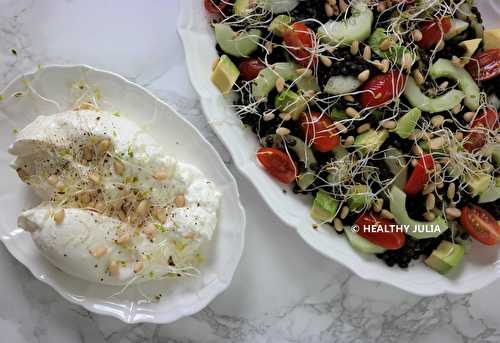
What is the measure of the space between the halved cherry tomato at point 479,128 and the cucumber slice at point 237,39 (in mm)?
816

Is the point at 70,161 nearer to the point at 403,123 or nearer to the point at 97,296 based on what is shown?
the point at 97,296

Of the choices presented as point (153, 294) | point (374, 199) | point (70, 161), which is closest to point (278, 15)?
point (374, 199)

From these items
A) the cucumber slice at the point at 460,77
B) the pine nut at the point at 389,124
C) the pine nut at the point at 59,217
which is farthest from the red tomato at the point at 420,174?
the pine nut at the point at 59,217

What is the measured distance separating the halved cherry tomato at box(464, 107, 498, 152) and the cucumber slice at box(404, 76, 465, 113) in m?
0.10

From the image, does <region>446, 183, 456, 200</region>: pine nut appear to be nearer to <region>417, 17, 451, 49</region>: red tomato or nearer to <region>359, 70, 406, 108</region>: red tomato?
<region>359, 70, 406, 108</region>: red tomato

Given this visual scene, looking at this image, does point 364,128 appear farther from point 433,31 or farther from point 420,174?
point 433,31

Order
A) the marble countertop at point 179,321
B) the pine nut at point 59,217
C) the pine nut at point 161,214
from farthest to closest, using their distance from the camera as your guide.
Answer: the marble countertop at point 179,321, the pine nut at point 161,214, the pine nut at point 59,217

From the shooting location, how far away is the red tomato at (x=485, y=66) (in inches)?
72.0

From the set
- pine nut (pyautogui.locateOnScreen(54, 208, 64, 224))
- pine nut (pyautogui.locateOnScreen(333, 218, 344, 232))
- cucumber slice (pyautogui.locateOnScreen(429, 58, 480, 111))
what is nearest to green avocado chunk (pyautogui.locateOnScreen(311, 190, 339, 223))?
pine nut (pyautogui.locateOnScreen(333, 218, 344, 232))

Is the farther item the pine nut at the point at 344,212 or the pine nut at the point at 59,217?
the pine nut at the point at 344,212

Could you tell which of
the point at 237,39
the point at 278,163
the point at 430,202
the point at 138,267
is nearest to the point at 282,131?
the point at 278,163

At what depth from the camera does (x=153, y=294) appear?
1.84 meters

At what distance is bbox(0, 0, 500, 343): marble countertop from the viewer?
1968 millimetres

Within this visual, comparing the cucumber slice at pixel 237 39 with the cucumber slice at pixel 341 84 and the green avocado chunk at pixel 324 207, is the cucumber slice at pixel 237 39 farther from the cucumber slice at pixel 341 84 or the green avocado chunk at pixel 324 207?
the green avocado chunk at pixel 324 207
